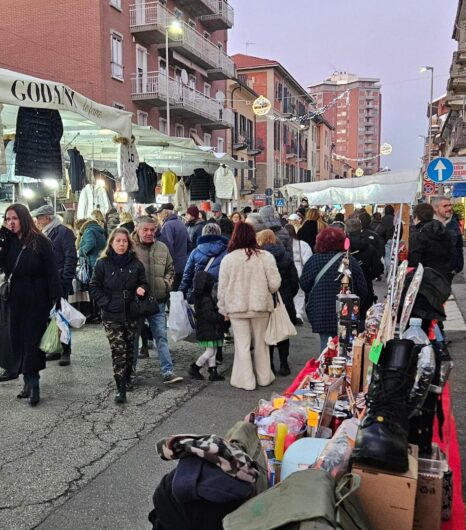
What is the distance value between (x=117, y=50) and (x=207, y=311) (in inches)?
780

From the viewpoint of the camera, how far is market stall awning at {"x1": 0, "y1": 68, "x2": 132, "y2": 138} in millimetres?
4707

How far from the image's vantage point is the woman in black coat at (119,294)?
5.33m

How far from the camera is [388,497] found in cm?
206

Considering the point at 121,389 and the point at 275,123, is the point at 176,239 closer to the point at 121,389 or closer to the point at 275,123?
the point at 121,389

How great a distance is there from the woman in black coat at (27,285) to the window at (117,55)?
735 inches

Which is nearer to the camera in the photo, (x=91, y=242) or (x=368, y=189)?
(x=91, y=242)

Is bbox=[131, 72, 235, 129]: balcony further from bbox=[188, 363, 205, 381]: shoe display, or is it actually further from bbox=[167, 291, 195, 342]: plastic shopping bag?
bbox=[188, 363, 205, 381]: shoe display

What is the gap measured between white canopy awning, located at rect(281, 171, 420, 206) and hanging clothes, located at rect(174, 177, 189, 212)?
4.06 metres

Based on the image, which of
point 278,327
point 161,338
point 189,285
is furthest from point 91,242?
point 278,327

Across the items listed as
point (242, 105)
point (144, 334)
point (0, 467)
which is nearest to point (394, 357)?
point (0, 467)

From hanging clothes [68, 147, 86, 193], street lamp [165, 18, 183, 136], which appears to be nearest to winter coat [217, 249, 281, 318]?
hanging clothes [68, 147, 86, 193]

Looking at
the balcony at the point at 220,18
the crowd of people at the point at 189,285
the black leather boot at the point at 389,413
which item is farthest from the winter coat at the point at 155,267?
the balcony at the point at 220,18

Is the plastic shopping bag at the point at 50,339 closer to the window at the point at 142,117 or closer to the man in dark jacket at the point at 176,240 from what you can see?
the man in dark jacket at the point at 176,240

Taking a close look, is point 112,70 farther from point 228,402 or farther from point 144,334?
point 228,402
